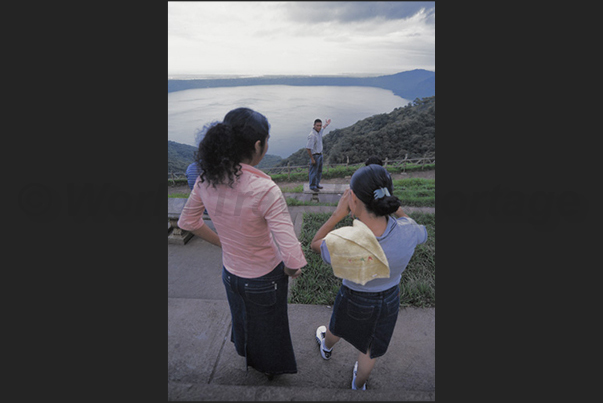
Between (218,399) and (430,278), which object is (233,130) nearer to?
(218,399)

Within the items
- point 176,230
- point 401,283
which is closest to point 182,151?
point 176,230

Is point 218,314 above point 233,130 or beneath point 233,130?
beneath

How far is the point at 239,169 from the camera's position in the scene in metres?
1.28

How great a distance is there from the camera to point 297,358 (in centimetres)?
214

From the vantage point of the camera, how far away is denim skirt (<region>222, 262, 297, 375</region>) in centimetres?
157

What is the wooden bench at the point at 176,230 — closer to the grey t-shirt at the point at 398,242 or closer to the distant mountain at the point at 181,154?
the distant mountain at the point at 181,154

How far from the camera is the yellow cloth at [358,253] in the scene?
1277 millimetres

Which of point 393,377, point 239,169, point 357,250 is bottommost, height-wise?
point 393,377

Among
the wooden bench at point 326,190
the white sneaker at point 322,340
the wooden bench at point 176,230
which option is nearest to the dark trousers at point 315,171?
the wooden bench at point 326,190

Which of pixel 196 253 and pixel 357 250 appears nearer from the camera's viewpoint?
pixel 357 250

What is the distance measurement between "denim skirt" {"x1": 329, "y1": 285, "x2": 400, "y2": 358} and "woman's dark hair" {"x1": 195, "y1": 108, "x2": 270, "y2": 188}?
0.89 meters

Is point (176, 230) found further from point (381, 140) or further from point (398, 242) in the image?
point (381, 140)

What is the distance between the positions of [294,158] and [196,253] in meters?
17.3

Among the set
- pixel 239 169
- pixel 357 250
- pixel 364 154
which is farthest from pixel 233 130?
pixel 364 154
